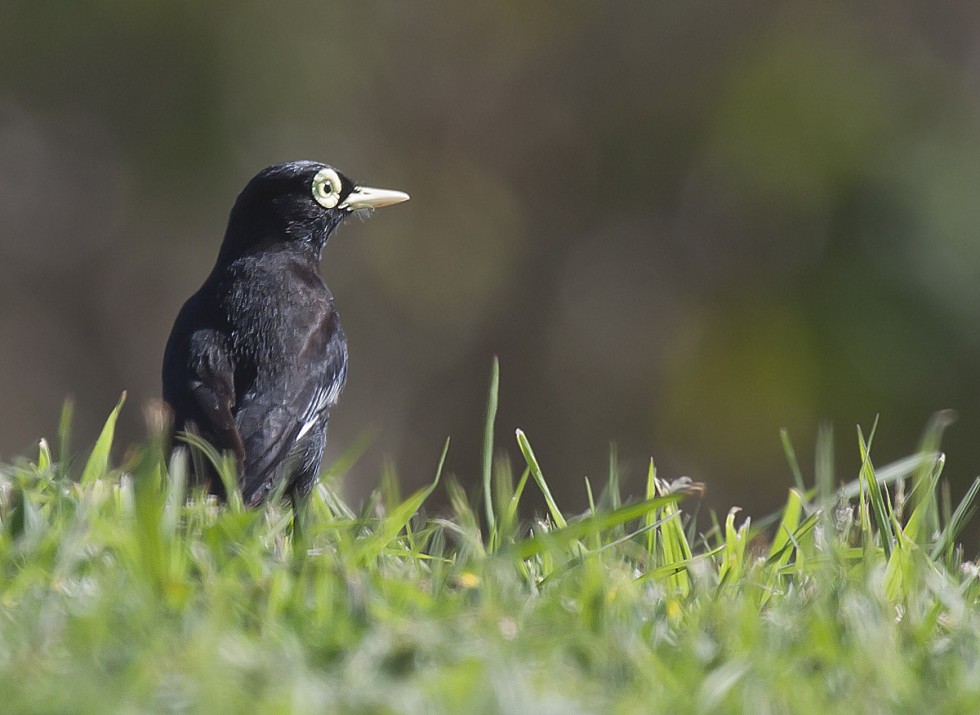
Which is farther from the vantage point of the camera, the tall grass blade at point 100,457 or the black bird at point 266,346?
the black bird at point 266,346

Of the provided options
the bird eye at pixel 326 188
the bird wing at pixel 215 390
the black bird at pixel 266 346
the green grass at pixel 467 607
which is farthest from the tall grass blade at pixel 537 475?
the bird eye at pixel 326 188

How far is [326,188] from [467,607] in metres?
3.28

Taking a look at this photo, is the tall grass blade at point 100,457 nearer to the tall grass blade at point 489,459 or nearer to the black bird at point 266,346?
the black bird at point 266,346

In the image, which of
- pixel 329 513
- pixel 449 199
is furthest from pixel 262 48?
pixel 329 513

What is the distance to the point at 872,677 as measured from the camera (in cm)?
295

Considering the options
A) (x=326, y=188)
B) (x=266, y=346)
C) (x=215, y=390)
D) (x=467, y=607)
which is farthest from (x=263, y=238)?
(x=467, y=607)

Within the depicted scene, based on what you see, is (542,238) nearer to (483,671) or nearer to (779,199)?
(779,199)

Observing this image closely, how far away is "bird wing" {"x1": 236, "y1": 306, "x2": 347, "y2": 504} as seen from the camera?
5.06m

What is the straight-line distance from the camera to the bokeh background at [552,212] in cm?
1336

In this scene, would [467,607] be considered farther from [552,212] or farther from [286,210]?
[552,212]

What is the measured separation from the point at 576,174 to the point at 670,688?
11.8 meters

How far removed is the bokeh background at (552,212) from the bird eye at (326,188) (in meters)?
6.97

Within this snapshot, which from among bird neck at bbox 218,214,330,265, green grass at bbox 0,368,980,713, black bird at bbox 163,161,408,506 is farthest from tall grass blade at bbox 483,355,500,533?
bird neck at bbox 218,214,330,265

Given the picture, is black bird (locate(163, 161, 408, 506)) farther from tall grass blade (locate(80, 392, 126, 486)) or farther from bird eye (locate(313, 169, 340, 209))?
tall grass blade (locate(80, 392, 126, 486))
